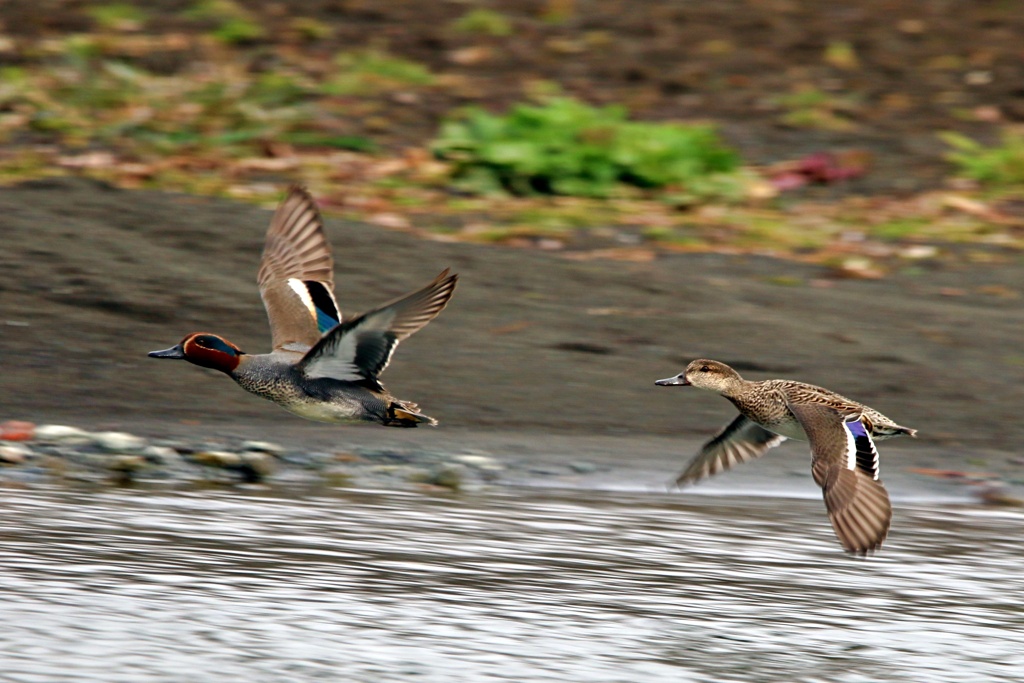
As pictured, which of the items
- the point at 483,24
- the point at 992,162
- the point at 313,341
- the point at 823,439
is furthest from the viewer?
the point at 483,24

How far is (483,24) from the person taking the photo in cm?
1947

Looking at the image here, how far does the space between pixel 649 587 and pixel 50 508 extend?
254 centimetres

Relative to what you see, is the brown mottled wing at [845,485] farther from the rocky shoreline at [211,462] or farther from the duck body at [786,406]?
the rocky shoreline at [211,462]

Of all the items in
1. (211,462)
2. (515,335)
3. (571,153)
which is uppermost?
(571,153)

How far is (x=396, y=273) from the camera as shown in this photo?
11.7 m

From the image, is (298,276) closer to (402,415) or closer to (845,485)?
(402,415)

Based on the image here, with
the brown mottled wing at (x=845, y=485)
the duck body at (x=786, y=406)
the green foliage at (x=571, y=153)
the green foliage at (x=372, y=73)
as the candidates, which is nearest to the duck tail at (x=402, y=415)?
the duck body at (x=786, y=406)

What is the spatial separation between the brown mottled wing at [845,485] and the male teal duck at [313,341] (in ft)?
→ 4.24

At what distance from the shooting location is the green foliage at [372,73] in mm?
17516

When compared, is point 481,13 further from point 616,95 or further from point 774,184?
point 774,184

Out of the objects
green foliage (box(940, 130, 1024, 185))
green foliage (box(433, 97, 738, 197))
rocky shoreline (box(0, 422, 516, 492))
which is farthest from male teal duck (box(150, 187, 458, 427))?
green foliage (box(940, 130, 1024, 185))

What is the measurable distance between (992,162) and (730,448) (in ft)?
33.3

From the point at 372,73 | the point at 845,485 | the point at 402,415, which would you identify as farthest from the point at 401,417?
the point at 372,73

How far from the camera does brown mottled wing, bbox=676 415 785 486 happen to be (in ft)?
22.3
